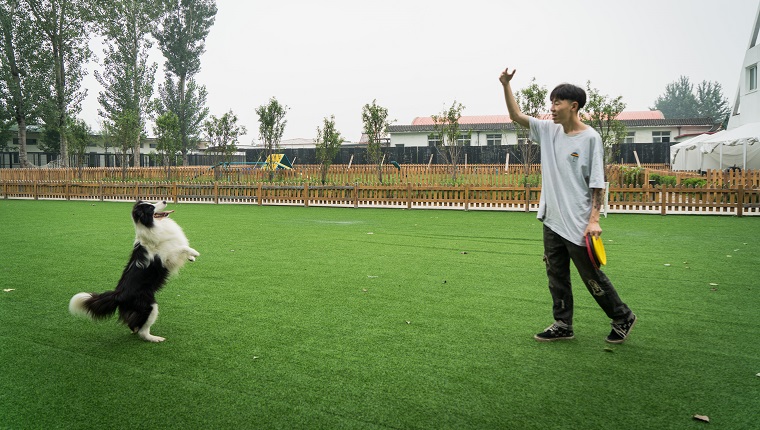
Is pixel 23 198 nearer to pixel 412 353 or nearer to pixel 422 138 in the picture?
pixel 422 138

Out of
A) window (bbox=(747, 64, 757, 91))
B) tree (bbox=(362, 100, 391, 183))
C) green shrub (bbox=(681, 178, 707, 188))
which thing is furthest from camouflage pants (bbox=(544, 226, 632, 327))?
window (bbox=(747, 64, 757, 91))

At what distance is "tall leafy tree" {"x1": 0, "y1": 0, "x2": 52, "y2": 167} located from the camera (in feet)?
120

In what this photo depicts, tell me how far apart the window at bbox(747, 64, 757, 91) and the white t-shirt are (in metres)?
28.1

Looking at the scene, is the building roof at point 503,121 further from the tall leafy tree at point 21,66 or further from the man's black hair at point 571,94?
the man's black hair at point 571,94

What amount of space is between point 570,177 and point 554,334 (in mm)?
1221

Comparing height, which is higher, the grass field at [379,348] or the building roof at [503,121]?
the building roof at [503,121]

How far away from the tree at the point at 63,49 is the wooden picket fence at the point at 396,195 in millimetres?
10290

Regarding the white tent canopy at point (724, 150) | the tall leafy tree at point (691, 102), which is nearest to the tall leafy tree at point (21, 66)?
the white tent canopy at point (724, 150)

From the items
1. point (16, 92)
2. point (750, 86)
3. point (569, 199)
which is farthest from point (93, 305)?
point (16, 92)

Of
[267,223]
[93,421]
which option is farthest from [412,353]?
[267,223]

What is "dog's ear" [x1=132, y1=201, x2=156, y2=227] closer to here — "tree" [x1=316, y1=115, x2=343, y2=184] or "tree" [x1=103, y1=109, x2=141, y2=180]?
"tree" [x1=316, y1=115, x2=343, y2=184]

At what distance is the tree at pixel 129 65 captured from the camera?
41478 mm

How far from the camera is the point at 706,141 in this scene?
77.0 ft

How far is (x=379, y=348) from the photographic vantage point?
156 inches
